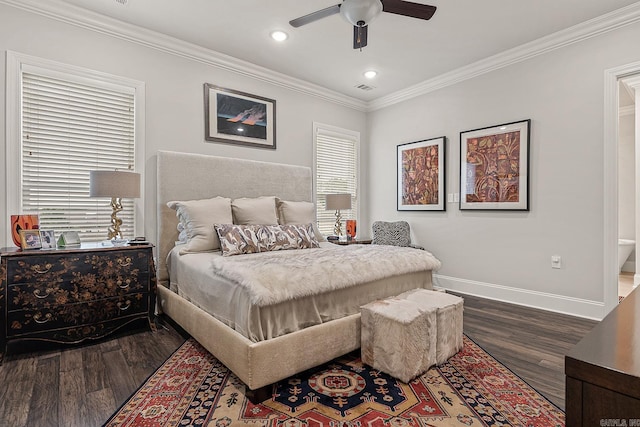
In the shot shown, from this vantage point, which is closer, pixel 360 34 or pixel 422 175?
pixel 360 34

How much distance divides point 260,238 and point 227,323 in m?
1.08

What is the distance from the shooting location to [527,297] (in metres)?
3.76

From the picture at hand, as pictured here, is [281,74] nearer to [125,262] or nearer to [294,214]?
[294,214]

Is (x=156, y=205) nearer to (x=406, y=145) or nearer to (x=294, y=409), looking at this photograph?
(x=294, y=409)

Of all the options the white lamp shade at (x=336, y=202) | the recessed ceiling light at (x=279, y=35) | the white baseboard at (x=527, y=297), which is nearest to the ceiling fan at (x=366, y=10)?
the recessed ceiling light at (x=279, y=35)

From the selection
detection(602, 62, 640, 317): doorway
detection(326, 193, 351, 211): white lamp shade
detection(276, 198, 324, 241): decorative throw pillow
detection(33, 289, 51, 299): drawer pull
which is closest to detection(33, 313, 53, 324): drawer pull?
detection(33, 289, 51, 299): drawer pull

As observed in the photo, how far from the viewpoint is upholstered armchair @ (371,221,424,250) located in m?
4.83

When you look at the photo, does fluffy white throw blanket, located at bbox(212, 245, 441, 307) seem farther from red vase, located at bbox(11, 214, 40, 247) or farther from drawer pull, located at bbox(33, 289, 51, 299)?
red vase, located at bbox(11, 214, 40, 247)

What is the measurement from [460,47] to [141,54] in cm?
343

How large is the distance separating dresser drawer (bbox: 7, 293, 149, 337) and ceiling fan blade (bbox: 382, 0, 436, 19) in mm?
3050

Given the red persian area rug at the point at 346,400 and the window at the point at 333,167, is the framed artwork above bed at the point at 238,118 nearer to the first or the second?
the window at the point at 333,167

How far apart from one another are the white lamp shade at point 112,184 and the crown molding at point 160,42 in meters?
1.47

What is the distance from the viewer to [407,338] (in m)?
2.03

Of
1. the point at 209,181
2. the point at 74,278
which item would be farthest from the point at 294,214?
the point at 74,278
